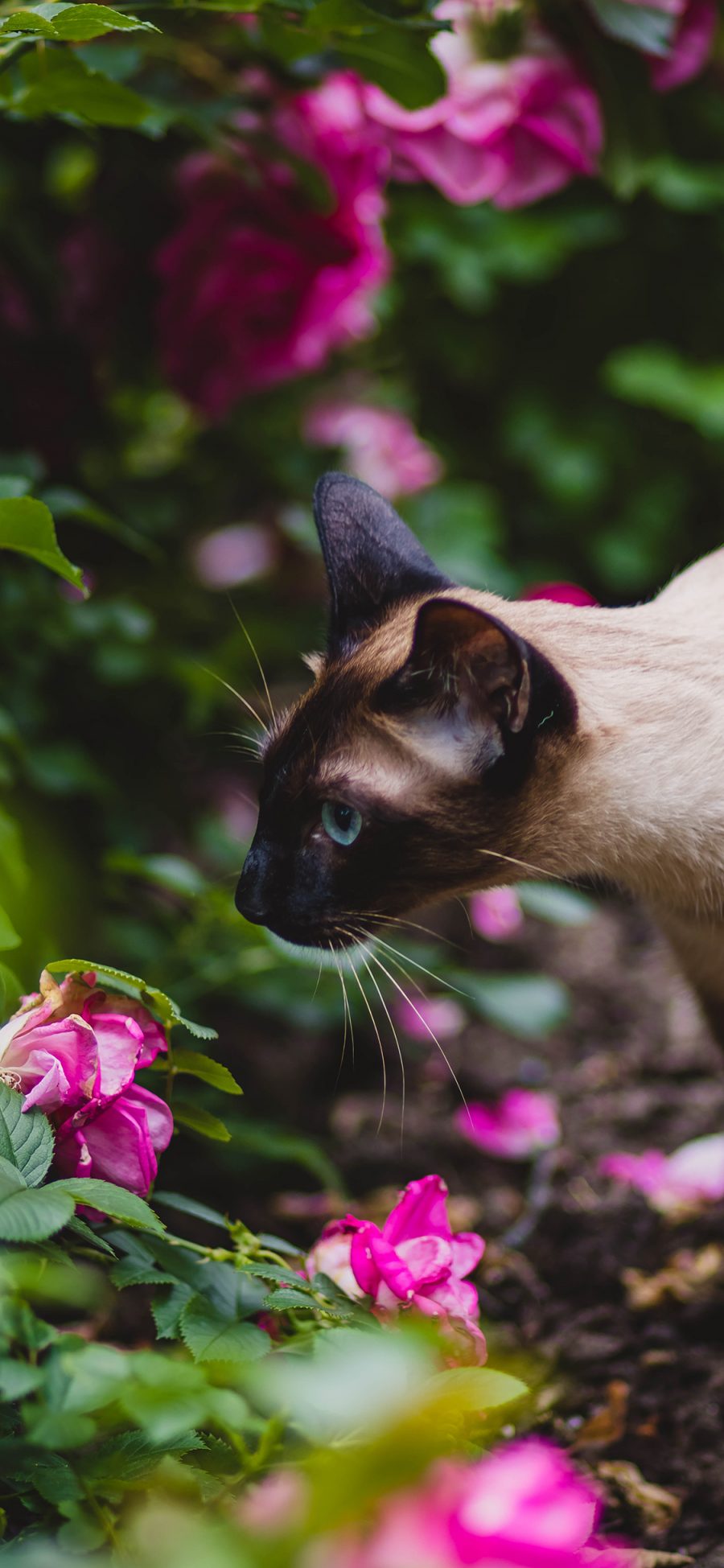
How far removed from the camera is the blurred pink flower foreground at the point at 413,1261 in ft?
2.63

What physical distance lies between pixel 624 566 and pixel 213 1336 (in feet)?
6.22

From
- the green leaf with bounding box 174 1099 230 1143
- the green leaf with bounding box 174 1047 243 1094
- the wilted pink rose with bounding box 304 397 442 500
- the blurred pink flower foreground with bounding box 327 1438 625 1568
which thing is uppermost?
the blurred pink flower foreground with bounding box 327 1438 625 1568

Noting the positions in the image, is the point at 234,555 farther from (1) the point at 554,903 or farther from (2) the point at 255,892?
(2) the point at 255,892

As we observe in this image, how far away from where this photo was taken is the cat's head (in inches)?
40.4

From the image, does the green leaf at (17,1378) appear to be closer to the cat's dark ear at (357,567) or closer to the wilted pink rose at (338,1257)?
the wilted pink rose at (338,1257)

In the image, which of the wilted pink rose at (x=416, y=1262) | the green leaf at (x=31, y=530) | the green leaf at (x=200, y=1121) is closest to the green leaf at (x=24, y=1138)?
the green leaf at (x=200, y=1121)

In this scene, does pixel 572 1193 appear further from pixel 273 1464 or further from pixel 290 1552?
pixel 290 1552

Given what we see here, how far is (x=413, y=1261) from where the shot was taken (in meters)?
0.81

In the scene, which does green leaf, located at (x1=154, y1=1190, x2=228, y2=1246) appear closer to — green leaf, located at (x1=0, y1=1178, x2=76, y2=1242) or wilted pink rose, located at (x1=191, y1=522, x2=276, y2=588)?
green leaf, located at (x1=0, y1=1178, x2=76, y2=1242)

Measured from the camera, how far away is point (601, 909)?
233 centimetres

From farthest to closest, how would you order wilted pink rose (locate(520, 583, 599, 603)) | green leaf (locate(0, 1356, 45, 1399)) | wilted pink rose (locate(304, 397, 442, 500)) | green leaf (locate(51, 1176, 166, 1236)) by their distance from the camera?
wilted pink rose (locate(304, 397, 442, 500)), wilted pink rose (locate(520, 583, 599, 603)), green leaf (locate(51, 1176, 166, 1236)), green leaf (locate(0, 1356, 45, 1399))

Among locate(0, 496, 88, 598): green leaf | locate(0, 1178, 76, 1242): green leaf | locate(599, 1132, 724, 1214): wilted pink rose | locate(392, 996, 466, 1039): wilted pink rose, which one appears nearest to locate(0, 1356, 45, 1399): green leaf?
locate(0, 1178, 76, 1242): green leaf

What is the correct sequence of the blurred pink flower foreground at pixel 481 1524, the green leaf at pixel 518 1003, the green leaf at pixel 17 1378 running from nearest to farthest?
the blurred pink flower foreground at pixel 481 1524, the green leaf at pixel 17 1378, the green leaf at pixel 518 1003

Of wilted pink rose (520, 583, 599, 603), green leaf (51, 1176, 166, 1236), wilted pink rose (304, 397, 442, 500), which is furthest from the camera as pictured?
wilted pink rose (304, 397, 442, 500)
